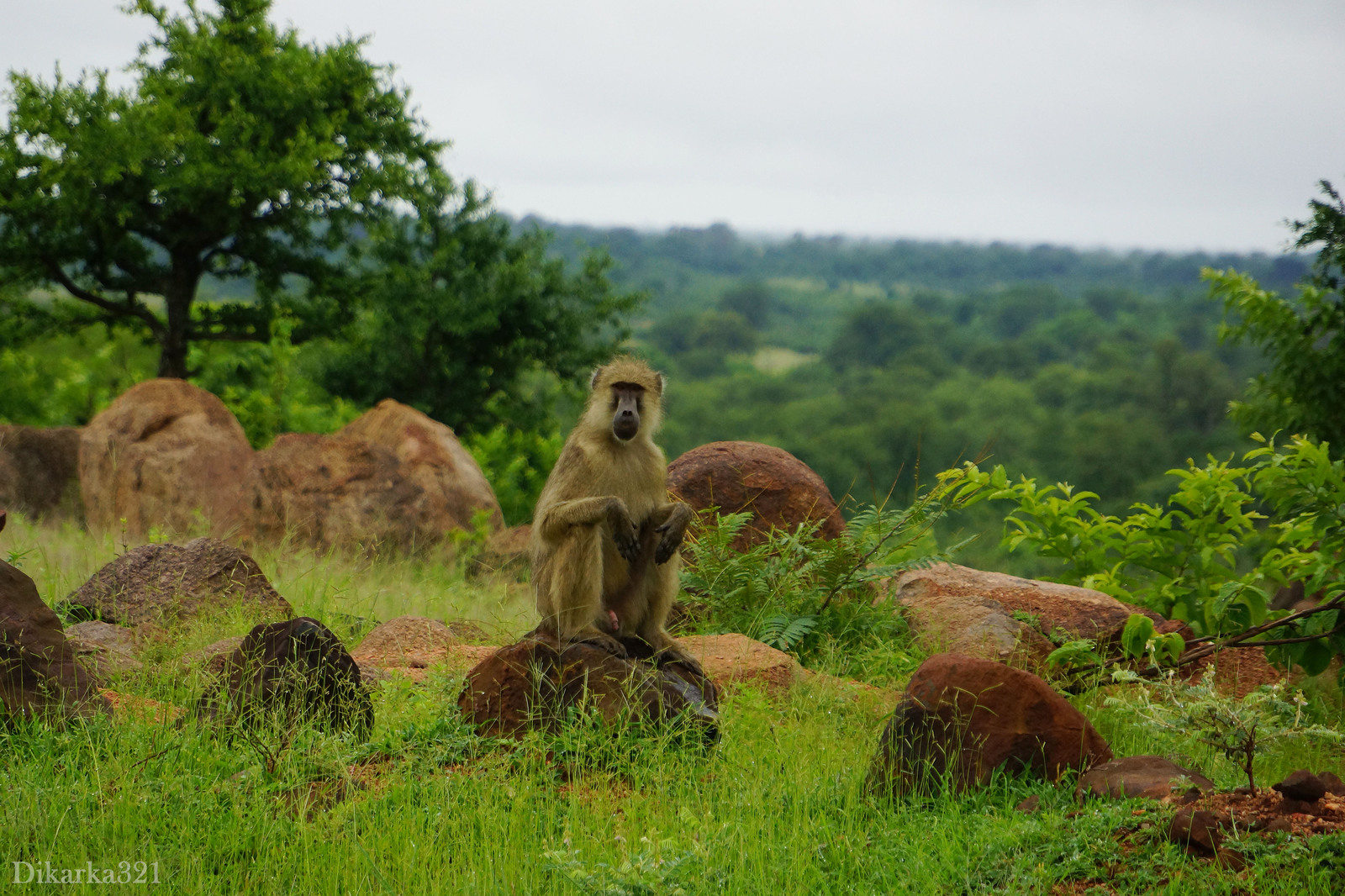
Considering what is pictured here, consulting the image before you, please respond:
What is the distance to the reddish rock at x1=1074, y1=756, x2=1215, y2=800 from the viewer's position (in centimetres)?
395

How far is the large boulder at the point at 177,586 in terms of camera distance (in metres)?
6.48

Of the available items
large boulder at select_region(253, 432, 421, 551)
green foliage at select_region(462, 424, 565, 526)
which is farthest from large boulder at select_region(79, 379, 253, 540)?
green foliage at select_region(462, 424, 565, 526)

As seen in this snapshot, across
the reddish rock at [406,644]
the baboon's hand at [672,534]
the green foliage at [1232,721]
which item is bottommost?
the reddish rock at [406,644]

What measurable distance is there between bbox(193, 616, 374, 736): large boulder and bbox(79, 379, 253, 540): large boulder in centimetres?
674

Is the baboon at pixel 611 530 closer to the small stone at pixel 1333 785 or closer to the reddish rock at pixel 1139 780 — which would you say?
the reddish rock at pixel 1139 780

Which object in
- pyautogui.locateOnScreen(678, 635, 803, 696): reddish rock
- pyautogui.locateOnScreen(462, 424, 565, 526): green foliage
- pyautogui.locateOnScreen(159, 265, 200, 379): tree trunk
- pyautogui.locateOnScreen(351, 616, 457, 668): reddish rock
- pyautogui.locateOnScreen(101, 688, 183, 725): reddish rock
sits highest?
pyautogui.locateOnScreen(159, 265, 200, 379): tree trunk

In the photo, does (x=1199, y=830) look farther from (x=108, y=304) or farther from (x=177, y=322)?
(x=108, y=304)

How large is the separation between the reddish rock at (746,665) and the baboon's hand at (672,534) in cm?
53

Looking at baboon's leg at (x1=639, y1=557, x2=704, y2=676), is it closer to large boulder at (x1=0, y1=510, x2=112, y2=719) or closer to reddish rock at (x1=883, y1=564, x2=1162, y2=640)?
reddish rock at (x1=883, y1=564, x2=1162, y2=640)

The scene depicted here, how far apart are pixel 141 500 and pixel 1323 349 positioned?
11879 mm

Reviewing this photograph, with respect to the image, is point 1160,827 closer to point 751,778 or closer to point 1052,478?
point 751,778

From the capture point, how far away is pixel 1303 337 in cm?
935

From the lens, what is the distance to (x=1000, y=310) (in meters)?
86.4

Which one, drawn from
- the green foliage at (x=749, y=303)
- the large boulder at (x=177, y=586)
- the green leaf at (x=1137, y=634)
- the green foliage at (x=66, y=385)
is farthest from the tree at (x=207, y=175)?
the green foliage at (x=749, y=303)
